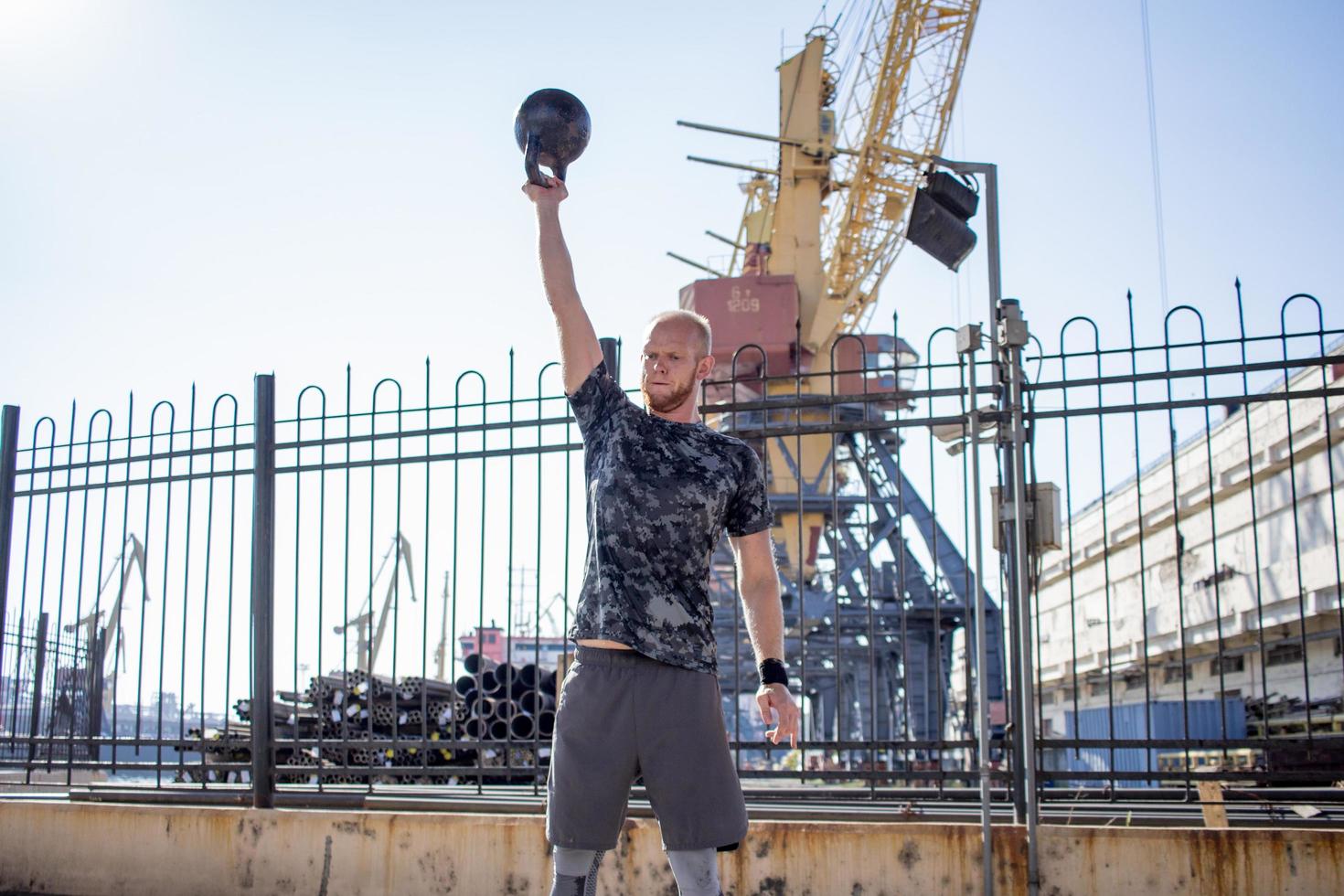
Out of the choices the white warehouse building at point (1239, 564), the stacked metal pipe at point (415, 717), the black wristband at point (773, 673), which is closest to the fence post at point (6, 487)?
the stacked metal pipe at point (415, 717)

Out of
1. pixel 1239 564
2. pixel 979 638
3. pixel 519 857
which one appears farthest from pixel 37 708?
pixel 1239 564

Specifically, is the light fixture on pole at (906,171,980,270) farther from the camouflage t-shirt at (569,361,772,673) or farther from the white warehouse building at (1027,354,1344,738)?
the white warehouse building at (1027,354,1344,738)

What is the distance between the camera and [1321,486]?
19625 millimetres

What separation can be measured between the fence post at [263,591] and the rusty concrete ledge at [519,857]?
0.25 m

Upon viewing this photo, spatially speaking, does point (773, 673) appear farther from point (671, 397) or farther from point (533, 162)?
point (533, 162)

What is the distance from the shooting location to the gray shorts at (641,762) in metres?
2.63

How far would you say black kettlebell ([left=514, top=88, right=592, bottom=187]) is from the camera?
2.94 metres

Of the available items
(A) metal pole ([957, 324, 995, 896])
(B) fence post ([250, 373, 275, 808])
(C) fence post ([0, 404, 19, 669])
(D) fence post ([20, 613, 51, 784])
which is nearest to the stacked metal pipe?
(D) fence post ([20, 613, 51, 784])

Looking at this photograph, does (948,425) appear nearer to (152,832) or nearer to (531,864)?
(531,864)

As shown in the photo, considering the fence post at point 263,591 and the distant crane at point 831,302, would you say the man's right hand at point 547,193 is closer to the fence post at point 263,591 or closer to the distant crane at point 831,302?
the fence post at point 263,591

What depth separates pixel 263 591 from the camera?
5953 mm

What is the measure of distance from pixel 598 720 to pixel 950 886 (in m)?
2.58

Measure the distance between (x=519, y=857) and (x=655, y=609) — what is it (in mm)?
2760

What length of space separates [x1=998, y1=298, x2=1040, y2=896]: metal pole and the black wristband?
6.67 feet
